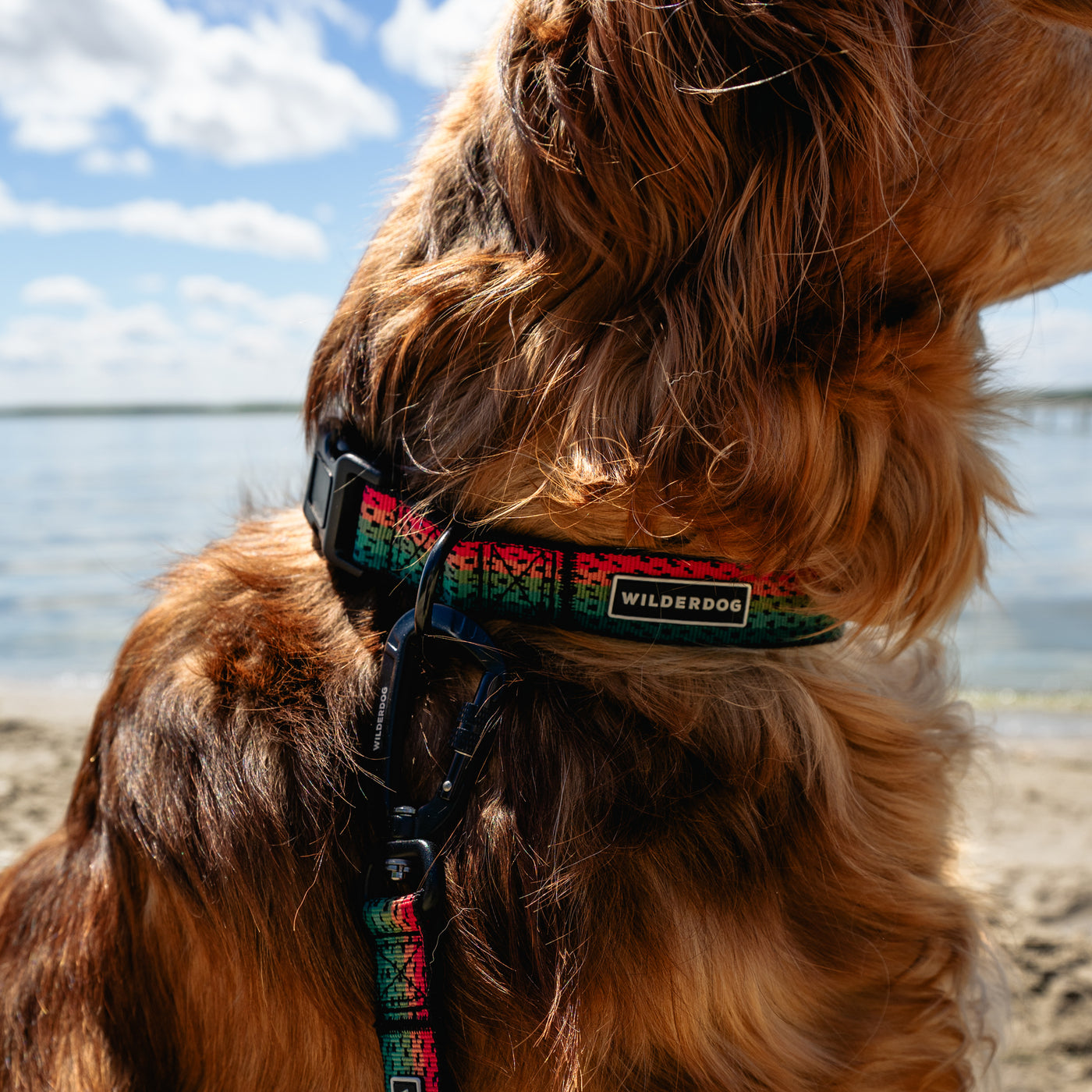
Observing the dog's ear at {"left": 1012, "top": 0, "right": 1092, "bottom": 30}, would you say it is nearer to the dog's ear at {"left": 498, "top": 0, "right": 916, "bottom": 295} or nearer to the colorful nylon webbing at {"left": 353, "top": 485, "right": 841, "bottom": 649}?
the dog's ear at {"left": 498, "top": 0, "right": 916, "bottom": 295}

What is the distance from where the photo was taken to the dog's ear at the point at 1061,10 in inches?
40.7

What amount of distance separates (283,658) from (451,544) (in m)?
0.28

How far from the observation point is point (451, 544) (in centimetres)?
116

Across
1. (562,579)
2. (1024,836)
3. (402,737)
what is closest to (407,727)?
(402,737)

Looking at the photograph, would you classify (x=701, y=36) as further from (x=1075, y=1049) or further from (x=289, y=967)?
(x=1075, y=1049)

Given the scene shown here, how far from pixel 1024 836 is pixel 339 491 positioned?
3.77 metres

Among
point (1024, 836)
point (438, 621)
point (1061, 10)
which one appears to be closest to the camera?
point (1061, 10)

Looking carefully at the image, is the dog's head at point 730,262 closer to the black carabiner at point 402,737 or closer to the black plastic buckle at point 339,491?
the black plastic buckle at point 339,491

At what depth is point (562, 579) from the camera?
1.19 metres

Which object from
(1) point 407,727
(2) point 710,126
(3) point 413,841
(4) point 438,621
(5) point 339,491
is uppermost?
(2) point 710,126

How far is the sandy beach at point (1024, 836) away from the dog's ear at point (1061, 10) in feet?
3.58

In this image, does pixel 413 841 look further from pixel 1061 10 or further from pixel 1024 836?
pixel 1024 836

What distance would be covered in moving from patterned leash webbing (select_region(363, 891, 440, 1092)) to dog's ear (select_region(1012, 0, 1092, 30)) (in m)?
1.23

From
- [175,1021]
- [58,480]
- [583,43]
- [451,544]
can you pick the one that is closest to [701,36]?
[583,43]
